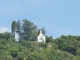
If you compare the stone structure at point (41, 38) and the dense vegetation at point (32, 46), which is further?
the stone structure at point (41, 38)

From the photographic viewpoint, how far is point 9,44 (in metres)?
77.6

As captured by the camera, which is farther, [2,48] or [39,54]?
[2,48]

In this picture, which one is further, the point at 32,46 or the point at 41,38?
the point at 41,38

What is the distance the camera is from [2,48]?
76250 mm

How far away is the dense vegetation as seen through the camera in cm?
7138

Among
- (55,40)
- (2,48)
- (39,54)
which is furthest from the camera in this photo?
(55,40)

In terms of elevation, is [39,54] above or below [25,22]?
below

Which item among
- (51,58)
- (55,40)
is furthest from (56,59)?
(55,40)

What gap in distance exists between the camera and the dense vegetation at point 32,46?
71.4 m

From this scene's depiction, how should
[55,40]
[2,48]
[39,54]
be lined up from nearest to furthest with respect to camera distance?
[39,54], [2,48], [55,40]

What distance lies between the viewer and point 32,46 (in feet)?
255

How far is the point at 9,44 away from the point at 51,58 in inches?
362

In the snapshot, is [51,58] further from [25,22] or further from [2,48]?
[25,22]

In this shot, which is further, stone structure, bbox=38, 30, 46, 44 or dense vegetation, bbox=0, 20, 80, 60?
stone structure, bbox=38, 30, 46, 44
